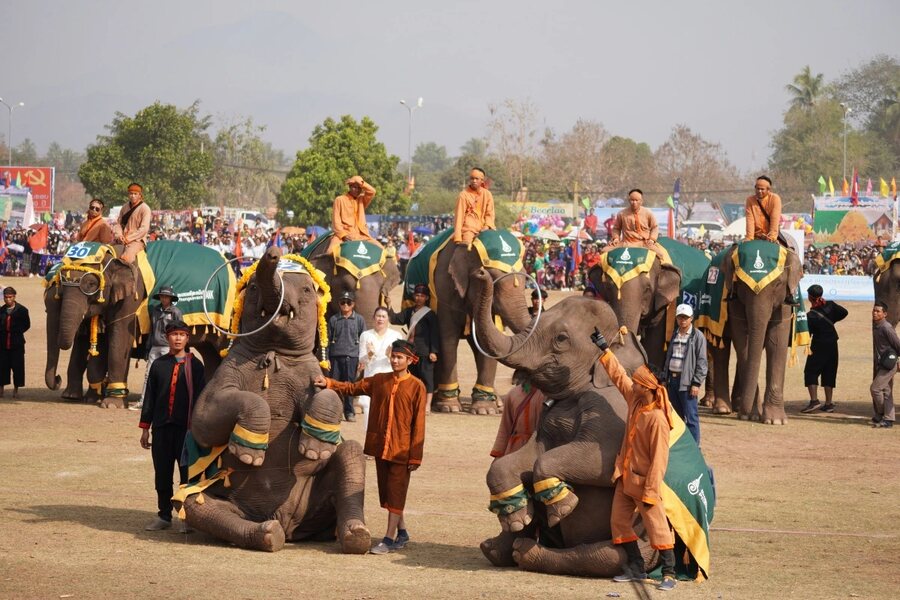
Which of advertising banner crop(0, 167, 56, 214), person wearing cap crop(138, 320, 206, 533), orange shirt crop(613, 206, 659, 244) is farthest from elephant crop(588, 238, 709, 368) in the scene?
advertising banner crop(0, 167, 56, 214)

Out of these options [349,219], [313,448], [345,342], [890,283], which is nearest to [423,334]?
[345,342]

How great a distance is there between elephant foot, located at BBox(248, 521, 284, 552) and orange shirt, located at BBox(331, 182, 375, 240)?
9.79m

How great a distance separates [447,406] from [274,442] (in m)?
8.51

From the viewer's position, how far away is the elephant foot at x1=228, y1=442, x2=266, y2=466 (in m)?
9.01

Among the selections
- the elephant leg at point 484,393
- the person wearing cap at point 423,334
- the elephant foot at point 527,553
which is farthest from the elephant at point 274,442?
the elephant leg at point 484,393

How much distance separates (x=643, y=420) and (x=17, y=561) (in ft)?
13.3

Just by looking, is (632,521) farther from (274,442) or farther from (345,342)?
(345,342)

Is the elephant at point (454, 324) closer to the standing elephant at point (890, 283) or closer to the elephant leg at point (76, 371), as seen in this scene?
the elephant leg at point (76, 371)

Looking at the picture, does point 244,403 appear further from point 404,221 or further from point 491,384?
point 404,221

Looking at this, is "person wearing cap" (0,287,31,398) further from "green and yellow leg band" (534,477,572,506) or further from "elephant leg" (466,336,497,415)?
"green and yellow leg band" (534,477,572,506)

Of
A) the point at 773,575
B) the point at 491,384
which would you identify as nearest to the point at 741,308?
the point at 491,384

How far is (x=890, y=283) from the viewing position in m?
18.5

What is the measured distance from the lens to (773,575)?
8.77m

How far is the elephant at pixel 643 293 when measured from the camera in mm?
17359
